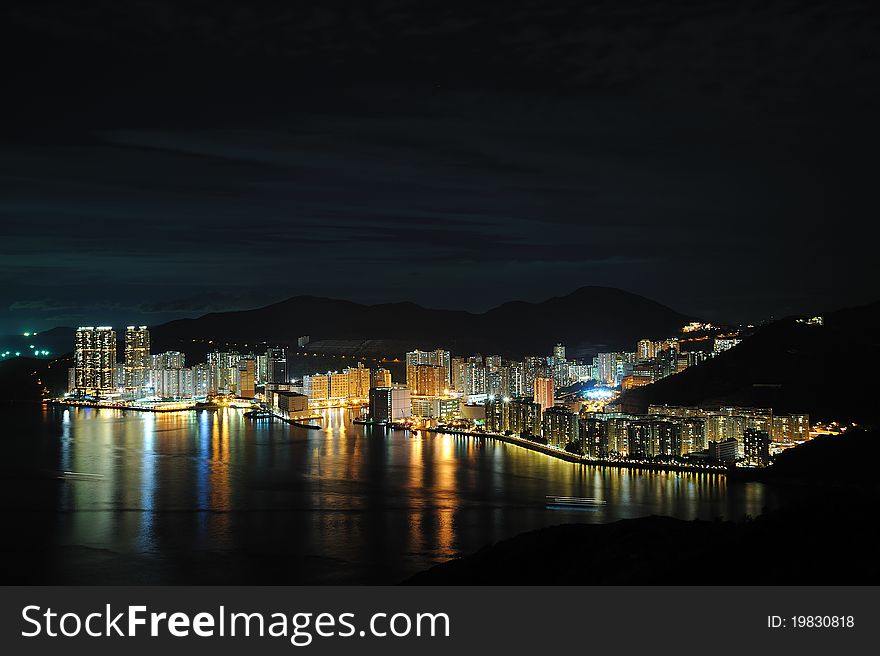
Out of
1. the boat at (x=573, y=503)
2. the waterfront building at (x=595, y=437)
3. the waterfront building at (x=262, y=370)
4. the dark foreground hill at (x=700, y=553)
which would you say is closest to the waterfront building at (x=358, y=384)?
the waterfront building at (x=262, y=370)

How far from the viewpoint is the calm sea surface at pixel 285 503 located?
562cm

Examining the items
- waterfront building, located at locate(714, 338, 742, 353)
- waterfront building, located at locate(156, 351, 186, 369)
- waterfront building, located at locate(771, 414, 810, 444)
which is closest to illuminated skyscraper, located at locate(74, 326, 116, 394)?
waterfront building, located at locate(156, 351, 186, 369)

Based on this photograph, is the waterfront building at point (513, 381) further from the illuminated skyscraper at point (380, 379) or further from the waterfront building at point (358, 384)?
the waterfront building at point (358, 384)

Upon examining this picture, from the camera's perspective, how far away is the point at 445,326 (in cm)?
2902

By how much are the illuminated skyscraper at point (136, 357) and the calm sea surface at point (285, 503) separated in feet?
28.9

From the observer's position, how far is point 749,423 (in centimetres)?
1002

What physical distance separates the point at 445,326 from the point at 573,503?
70.3ft

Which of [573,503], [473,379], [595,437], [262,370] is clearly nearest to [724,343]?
[473,379]

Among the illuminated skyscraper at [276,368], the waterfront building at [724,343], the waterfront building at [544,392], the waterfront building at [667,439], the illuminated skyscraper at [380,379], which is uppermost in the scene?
the waterfront building at [724,343]

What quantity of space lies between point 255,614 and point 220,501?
5.99 metres

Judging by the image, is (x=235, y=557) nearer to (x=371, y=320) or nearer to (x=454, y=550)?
(x=454, y=550)

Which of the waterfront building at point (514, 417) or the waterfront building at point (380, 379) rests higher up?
the waterfront building at point (380, 379)

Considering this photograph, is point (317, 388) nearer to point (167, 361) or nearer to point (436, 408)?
point (436, 408)

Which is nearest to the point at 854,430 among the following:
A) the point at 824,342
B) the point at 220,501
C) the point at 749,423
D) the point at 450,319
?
the point at 749,423
